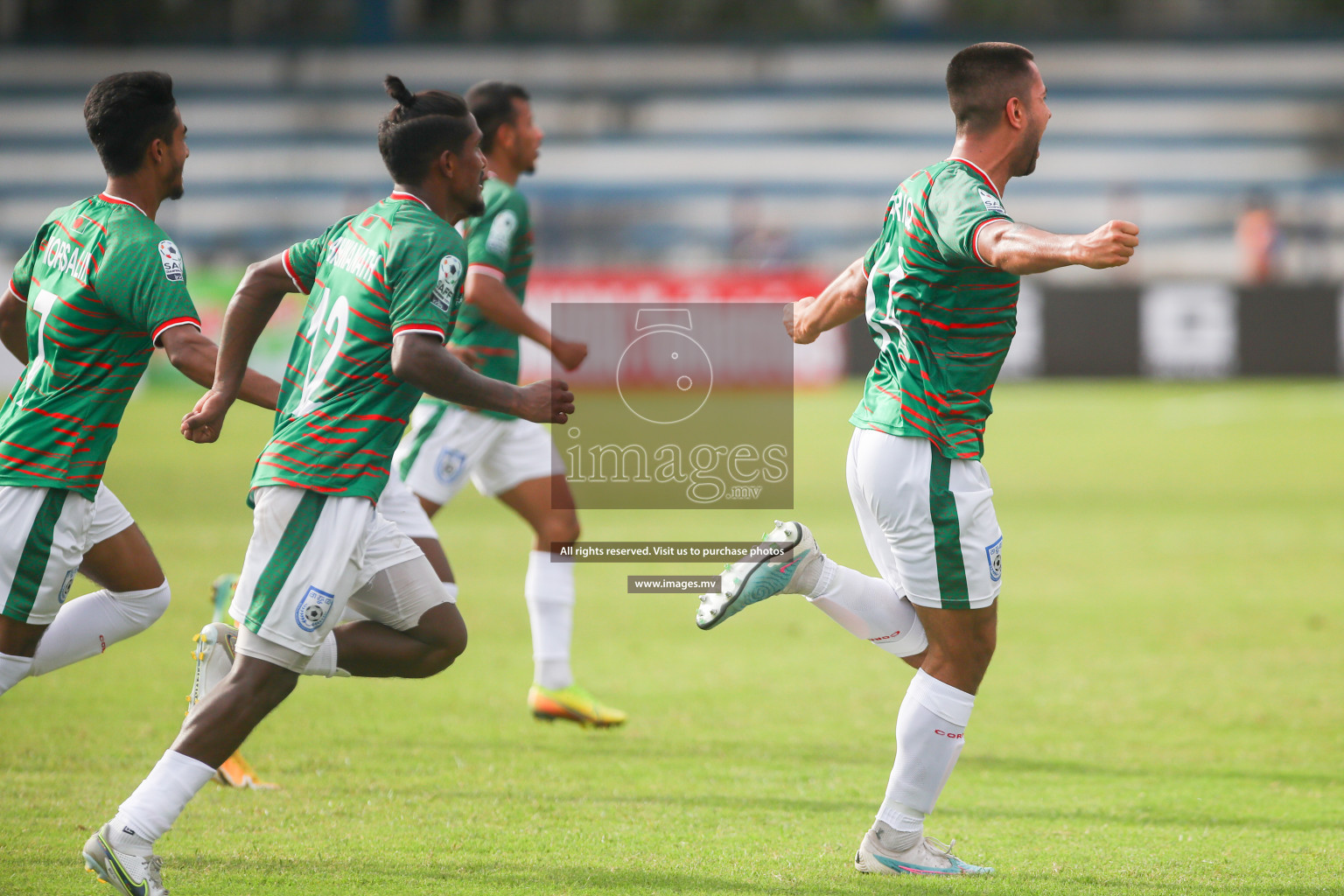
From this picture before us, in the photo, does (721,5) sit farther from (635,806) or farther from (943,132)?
(635,806)

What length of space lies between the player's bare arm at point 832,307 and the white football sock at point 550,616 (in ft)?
6.87

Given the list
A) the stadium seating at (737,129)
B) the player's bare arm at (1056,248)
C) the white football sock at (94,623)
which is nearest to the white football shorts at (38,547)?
the white football sock at (94,623)

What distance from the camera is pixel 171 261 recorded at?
13.4 feet

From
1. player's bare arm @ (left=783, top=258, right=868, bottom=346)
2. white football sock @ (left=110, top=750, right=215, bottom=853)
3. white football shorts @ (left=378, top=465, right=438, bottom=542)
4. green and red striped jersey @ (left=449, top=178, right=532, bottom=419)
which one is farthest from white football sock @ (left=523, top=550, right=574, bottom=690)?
white football sock @ (left=110, top=750, right=215, bottom=853)

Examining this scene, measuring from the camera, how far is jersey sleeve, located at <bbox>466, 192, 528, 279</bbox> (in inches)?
245

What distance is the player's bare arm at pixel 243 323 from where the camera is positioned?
4.00 meters

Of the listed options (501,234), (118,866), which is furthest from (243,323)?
(501,234)

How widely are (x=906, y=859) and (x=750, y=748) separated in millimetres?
1612

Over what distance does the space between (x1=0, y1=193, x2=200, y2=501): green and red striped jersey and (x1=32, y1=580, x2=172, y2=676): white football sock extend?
1.88ft

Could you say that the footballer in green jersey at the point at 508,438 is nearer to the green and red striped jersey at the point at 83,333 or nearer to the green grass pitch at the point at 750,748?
the green grass pitch at the point at 750,748
